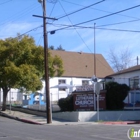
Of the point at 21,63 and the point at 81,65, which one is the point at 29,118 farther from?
the point at 81,65

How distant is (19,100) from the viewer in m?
46.8

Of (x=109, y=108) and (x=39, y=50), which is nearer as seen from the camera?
(x=109, y=108)

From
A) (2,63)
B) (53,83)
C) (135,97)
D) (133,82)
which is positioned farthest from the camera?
(53,83)

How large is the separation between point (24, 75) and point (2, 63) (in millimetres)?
2508

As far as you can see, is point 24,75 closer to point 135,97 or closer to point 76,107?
point 76,107

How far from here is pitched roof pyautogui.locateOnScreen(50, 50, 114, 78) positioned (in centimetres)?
5628

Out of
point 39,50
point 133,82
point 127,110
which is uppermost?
point 39,50

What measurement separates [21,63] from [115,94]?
30.0 ft

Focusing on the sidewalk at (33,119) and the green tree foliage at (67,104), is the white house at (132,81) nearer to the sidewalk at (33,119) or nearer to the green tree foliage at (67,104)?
the green tree foliage at (67,104)

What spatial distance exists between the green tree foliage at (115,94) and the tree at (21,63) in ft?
21.5

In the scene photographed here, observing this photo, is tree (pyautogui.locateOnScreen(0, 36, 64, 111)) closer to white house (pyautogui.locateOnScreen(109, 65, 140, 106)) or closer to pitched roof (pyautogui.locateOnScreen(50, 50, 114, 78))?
white house (pyautogui.locateOnScreen(109, 65, 140, 106))

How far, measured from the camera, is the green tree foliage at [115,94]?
29750mm

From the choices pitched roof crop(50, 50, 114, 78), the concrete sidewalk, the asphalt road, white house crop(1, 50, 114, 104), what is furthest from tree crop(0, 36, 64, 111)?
pitched roof crop(50, 50, 114, 78)

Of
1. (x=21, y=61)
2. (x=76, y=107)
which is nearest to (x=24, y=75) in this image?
(x=21, y=61)
